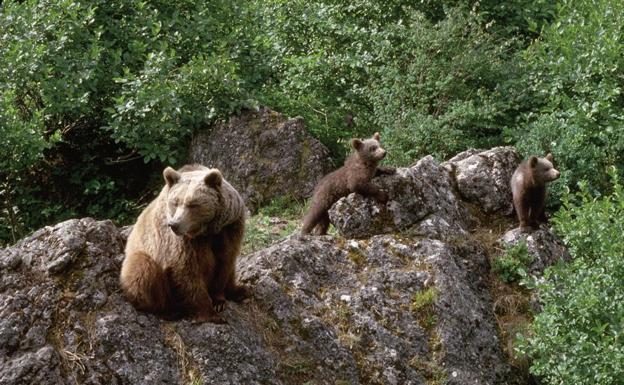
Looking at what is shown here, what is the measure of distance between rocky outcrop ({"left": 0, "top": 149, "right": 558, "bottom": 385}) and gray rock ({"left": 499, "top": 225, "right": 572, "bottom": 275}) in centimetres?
4

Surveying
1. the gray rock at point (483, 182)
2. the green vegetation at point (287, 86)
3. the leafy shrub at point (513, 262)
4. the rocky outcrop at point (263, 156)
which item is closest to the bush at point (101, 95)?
the green vegetation at point (287, 86)

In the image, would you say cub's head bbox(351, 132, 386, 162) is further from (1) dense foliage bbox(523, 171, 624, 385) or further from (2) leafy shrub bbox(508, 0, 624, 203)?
(1) dense foliage bbox(523, 171, 624, 385)

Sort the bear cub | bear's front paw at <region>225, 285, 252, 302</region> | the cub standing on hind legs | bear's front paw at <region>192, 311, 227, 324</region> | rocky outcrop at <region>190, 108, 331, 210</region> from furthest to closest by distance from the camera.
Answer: rocky outcrop at <region>190, 108, 331, 210</region>
the cub standing on hind legs
the bear cub
bear's front paw at <region>225, 285, 252, 302</region>
bear's front paw at <region>192, 311, 227, 324</region>

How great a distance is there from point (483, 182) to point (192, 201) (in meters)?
4.03

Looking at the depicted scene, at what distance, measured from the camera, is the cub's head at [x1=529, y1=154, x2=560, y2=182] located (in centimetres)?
948

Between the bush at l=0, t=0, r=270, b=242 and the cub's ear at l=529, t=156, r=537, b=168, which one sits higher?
the bush at l=0, t=0, r=270, b=242

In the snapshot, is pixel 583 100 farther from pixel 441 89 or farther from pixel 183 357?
pixel 183 357

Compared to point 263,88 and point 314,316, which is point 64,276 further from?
point 263,88

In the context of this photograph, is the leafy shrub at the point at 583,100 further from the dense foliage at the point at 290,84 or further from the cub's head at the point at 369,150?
the cub's head at the point at 369,150

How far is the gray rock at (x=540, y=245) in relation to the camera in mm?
8609

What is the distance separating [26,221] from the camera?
11750 millimetres

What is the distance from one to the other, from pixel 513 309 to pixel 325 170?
4515 millimetres

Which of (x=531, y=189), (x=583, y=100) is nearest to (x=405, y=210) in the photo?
(x=531, y=189)

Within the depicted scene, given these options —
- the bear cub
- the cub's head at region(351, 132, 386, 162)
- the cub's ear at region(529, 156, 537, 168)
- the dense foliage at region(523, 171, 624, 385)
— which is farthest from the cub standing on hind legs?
the dense foliage at region(523, 171, 624, 385)
